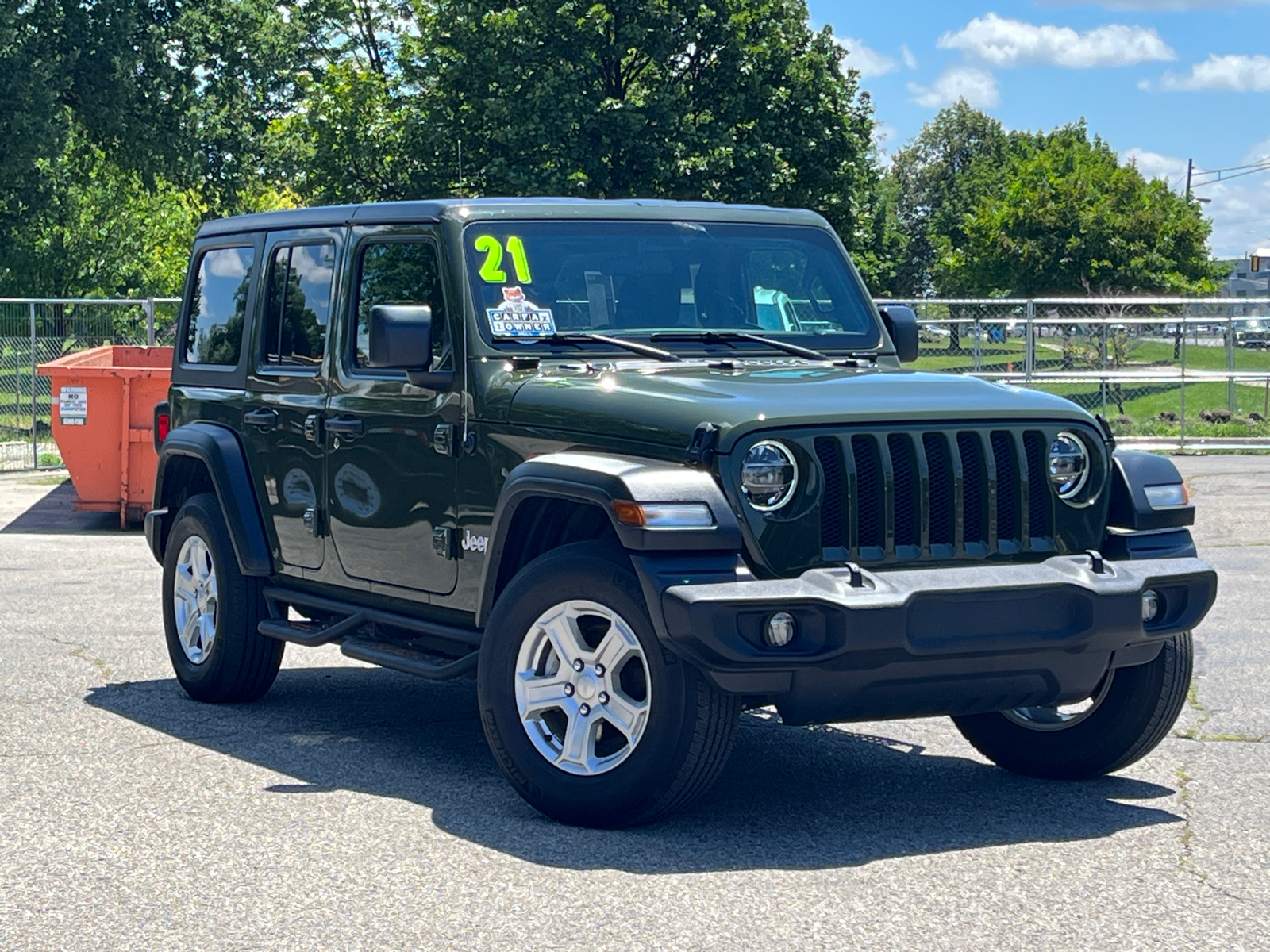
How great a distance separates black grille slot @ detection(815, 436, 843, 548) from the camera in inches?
219

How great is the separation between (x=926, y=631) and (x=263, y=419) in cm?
334

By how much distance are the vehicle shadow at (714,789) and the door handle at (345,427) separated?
1178 millimetres

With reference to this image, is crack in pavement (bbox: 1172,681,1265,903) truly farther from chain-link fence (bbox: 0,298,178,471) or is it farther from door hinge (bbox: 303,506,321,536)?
chain-link fence (bbox: 0,298,178,471)

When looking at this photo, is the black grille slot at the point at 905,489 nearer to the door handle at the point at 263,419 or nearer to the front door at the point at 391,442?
the front door at the point at 391,442

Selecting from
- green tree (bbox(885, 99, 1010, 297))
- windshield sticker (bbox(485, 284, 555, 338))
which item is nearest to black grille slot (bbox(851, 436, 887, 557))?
windshield sticker (bbox(485, 284, 555, 338))

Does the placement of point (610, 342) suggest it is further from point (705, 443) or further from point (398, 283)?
point (705, 443)

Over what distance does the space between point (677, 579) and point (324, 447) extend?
8.02ft

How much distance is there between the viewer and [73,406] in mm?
16250

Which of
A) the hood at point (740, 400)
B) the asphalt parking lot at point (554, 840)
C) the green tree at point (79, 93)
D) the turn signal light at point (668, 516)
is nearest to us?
the asphalt parking lot at point (554, 840)

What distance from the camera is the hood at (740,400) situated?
5.57 metres

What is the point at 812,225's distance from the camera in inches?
299

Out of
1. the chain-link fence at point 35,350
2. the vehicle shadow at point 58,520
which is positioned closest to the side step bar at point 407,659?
the vehicle shadow at point 58,520

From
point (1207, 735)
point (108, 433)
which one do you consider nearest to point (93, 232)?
point (108, 433)

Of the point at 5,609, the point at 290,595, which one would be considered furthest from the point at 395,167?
the point at 290,595
